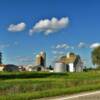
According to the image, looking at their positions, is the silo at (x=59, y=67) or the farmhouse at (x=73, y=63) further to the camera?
the farmhouse at (x=73, y=63)

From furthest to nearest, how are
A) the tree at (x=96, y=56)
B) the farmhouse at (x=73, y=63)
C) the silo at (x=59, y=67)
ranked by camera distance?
1. the tree at (x=96, y=56)
2. the farmhouse at (x=73, y=63)
3. the silo at (x=59, y=67)

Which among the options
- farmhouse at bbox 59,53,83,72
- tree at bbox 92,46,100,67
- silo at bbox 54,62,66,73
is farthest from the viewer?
tree at bbox 92,46,100,67

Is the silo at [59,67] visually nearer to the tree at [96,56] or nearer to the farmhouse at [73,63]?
the farmhouse at [73,63]

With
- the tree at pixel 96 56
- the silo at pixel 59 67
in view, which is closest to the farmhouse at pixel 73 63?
the tree at pixel 96 56

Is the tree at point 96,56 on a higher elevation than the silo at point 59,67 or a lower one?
higher

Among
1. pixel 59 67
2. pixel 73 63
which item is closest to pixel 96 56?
pixel 73 63

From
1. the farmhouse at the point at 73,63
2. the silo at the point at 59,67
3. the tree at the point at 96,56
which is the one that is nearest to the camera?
the silo at the point at 59,67

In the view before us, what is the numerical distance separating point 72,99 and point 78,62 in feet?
431

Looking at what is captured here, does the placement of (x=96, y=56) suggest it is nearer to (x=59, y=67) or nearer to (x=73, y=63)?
(x=73, y=63)

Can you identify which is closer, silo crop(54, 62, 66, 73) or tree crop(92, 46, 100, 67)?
silo crop(54, 62, 66, 73)

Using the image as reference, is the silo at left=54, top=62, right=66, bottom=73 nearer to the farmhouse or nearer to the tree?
the farmhouse

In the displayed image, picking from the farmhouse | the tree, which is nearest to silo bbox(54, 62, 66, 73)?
the farmhouse

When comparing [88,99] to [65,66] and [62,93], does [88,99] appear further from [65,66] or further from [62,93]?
[65,66]

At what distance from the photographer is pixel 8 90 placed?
23.8 metres
